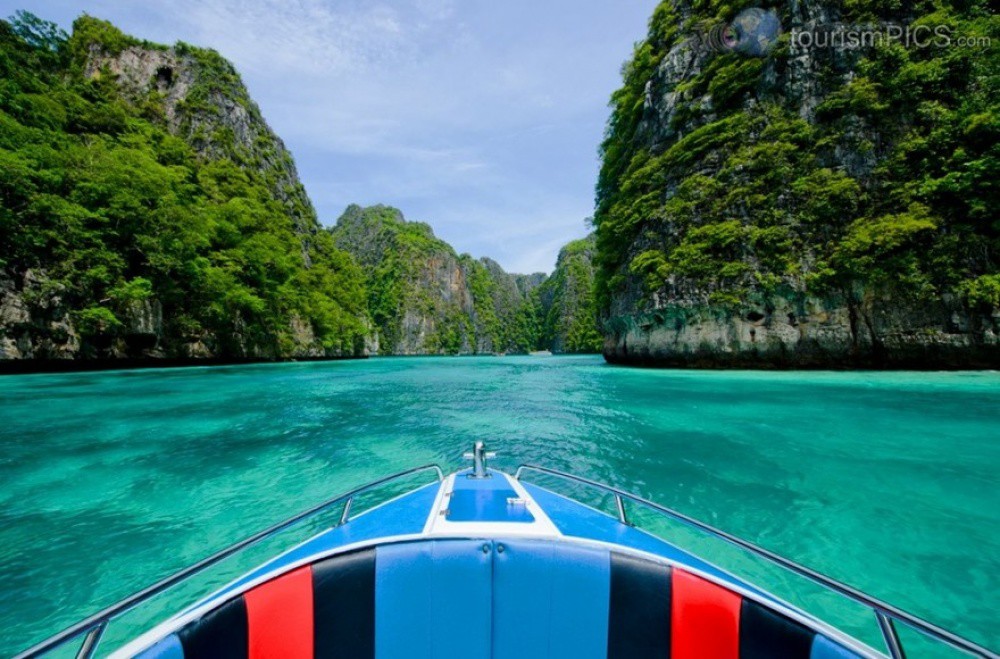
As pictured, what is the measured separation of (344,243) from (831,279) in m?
123

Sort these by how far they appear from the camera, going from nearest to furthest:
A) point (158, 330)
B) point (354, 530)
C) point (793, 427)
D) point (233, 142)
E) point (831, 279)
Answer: point (354, 530)
point (793, 427)
point (831, 279)
point (158, 330)
point (233, 142)

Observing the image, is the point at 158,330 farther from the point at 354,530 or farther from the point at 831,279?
the point at 831,279

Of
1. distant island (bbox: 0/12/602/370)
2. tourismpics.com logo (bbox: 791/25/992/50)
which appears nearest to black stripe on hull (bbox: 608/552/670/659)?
distant island (bbox: 0/12/602/370)

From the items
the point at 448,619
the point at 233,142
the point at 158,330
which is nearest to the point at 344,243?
the point at 233,142

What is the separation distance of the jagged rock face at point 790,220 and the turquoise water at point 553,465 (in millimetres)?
5317

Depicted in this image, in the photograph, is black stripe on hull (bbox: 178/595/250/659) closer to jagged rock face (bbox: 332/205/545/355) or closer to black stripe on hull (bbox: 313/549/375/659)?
black stripe on hull (bbox: 313/549/375/659)

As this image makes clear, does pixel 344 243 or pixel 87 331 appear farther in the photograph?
pixel 344 243

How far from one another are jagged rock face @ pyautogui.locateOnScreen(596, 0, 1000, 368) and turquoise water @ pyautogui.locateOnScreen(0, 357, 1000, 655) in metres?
5.32

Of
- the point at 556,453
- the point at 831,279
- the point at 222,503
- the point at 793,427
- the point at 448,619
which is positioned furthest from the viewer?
the point at 831,279

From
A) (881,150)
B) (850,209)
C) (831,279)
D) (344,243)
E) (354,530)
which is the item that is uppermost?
(344,243)

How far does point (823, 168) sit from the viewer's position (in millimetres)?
18875

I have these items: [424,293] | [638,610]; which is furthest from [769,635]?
[424,293]

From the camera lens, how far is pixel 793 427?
315 inches

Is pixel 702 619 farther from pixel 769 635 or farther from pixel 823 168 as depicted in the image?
pixel 823 168
